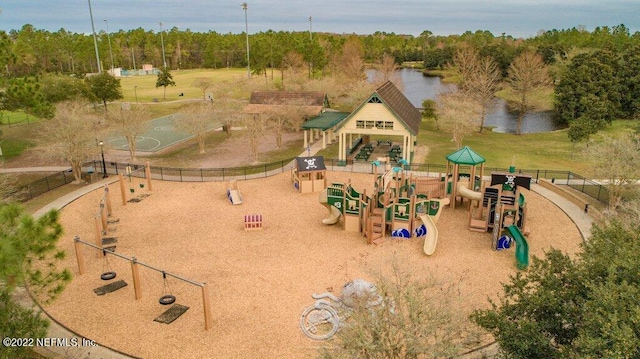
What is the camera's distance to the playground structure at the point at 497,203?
889 inches

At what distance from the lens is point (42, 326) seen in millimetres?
13438

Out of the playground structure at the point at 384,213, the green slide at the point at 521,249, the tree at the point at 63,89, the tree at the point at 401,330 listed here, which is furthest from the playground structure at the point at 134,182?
the green slide at the point at 521,249

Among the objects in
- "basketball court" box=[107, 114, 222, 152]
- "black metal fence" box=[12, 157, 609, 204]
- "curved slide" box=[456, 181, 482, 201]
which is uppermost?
"curved slide" box=[456, 181, 482, 201]

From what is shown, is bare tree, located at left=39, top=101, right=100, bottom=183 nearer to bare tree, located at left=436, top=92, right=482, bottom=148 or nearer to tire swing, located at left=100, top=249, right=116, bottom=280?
tire swing, located at left=100, top=249, right=116, bottom=280

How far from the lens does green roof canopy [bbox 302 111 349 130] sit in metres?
44.8

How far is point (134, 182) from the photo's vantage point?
34.6 m

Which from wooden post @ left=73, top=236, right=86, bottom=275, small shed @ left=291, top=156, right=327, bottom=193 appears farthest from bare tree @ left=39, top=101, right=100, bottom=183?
small shed @ left=291, top=156, right=327, bottom=193

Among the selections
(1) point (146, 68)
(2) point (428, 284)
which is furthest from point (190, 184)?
(1) point (146, 68)

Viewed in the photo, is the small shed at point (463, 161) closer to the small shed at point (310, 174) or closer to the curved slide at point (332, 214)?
the curved slide at point (332, 214)

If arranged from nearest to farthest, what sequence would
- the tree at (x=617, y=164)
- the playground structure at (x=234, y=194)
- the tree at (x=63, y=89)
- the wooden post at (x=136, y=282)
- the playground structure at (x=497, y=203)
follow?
the wooden post at (x=136, y=282)
the playground structure at (x=497, y=203)
the tree at (x=617, y=164)
the playground structure at (x=234, y=194)
the tree at (x=63, y=89)

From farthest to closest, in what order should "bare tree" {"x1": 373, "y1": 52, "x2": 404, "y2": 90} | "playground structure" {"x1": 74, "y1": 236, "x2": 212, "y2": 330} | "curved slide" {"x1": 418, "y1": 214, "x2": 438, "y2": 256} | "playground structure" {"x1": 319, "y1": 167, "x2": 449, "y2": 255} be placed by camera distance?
"bare tree" {"x1": 373, "y1": 52, "x2": 404, "y2": 90} → "playground structure" {"x1": 319, "y1": 167, "x2": 449, "y2": 255} → "curved slide" {"x1": 418, "y1": 214, "x2": 438, "y2": 256} → "playground structure" {"x1": 74, "y1": 236, "x2": 212, "y2": 330}

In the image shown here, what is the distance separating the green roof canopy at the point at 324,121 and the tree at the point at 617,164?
23.5 metres

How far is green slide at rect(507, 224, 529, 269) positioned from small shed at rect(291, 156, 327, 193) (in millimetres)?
14062

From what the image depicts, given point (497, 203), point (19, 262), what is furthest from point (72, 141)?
point (497, 203)
